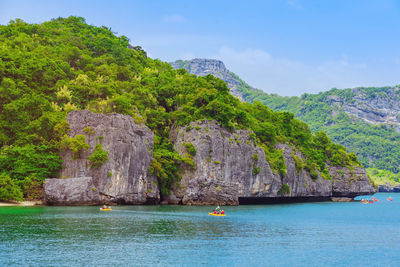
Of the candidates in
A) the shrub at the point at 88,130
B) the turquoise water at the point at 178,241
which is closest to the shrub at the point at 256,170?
the turquoise water at the point at 178,241

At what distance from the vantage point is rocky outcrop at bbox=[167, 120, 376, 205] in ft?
257

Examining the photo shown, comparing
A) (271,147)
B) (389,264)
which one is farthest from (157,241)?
(271,147)

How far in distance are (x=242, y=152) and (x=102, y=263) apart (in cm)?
5878

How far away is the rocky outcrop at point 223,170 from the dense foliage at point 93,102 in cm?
209

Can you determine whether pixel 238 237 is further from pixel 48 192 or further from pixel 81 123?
pixel 81 123

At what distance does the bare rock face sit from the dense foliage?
174 cm

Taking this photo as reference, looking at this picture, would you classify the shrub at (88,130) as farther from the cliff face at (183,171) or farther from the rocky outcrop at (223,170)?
the rocky outcrop at (223,170)

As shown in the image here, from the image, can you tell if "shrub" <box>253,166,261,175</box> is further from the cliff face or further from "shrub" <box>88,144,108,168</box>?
"shrub" <box>88,144,108,168</box>

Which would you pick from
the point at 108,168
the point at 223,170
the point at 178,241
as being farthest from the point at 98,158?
the point at 178,241

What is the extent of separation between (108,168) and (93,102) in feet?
60.4

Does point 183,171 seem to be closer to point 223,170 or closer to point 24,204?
point 223,170

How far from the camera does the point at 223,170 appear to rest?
82.0 meters

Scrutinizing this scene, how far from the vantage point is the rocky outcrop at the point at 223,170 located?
78.2 meters

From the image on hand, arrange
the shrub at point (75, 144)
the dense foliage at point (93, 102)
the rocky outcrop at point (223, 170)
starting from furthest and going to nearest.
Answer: the rocky outcrop at point (223, 170) < the dense foliage at point (93, 102) < the shrub at point (75, 144)
